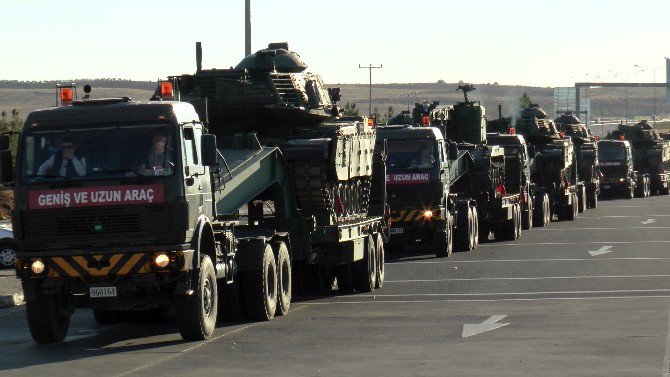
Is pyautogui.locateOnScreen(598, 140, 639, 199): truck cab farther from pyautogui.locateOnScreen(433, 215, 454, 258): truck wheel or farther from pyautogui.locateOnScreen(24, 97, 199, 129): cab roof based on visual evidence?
pyautogui.locateOnScreen(24, 97, 199, 129): cab roof

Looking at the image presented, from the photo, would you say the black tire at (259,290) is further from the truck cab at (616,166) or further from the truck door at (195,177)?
the truck cab at (616,166)

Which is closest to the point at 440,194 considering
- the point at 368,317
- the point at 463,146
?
the point at 463,146

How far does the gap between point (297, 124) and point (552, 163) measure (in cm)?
2437

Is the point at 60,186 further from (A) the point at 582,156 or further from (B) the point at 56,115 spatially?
(A) the point at 582,156

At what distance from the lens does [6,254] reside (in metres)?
30.7

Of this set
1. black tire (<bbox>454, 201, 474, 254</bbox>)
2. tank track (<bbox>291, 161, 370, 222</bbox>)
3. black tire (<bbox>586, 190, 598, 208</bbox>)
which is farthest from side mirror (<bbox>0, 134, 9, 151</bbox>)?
black tire (<bbox>586, 190, 598, 208</bbox>)

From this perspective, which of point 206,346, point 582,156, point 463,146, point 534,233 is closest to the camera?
point 206,346

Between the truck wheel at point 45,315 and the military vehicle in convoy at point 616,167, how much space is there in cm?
4888

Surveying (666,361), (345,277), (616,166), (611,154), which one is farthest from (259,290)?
(616,166)

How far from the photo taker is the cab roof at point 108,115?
16000 mm

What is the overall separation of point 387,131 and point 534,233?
10.3 m

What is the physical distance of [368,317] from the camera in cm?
1878

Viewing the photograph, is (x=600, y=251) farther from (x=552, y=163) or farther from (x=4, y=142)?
(x=4, y=142)

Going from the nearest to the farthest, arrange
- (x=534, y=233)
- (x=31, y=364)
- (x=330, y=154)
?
(x=31, y=364)
(x=330, y=154)
(x=534, y=233)
